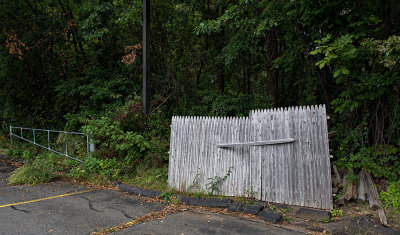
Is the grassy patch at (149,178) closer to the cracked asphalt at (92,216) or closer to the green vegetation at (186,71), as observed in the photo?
the green vegetation at (186,71)

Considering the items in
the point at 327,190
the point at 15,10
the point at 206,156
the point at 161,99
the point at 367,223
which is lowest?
the point at 367,223

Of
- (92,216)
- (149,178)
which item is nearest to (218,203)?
(149,178)

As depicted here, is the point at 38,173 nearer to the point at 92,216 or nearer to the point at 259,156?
the point at 92,216

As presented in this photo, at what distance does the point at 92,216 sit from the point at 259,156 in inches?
146

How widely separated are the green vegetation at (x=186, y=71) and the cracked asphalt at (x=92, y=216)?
43.2 inches

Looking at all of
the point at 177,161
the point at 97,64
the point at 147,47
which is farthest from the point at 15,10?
the point at 177,161

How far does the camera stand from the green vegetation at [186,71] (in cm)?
623

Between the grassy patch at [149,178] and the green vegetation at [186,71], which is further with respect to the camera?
the grassy patch at [149,178]

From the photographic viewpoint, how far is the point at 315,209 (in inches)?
206

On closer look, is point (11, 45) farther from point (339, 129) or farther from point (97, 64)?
point (339, 129)

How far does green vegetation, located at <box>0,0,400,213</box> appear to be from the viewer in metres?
6.23

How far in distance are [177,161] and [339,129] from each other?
14.9ft

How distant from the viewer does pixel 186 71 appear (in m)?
12.3

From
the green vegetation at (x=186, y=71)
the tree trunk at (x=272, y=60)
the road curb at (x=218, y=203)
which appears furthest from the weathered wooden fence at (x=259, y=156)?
the tree trunk at (x=272, y=60)
